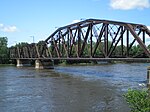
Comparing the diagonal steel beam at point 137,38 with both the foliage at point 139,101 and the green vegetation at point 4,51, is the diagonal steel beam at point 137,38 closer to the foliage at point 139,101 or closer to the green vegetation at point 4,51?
the foliage at point 139,101

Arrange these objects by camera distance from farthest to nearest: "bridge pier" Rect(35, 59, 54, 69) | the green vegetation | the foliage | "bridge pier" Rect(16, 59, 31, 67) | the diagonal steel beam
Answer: the green vegetation
"bridge pier" Rect(16, 59, 31, 67)
"bridge pier" Rect(35, 59, 54, 69)
the diagonal steel beam
the foliage

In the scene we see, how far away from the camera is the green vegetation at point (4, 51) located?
6622 inches

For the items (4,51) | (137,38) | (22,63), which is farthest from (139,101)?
(4,51)

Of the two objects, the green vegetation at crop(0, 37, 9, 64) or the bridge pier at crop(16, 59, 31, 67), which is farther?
the green vegetation at crop(0, 37, 9, 64)

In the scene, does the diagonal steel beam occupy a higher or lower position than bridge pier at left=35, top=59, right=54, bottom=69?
higher

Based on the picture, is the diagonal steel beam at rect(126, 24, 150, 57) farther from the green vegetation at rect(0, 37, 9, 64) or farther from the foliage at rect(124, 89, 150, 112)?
the green vegetation at rect(0, 37, 9, 64)

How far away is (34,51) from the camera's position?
430ft

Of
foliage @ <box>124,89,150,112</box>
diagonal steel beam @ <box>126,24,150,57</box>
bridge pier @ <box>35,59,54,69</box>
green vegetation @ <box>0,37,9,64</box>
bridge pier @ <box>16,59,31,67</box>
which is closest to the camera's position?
foliage @ <box>124,89,150,112</box>

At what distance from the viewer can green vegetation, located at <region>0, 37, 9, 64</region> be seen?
552ft

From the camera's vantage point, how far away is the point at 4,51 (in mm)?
174625

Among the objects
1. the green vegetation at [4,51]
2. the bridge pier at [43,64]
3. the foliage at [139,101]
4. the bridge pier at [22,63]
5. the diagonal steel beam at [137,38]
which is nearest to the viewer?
the foliage at [139,101]

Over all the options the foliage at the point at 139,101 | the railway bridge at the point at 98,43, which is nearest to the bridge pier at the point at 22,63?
the railway bridge at the point at 98,43

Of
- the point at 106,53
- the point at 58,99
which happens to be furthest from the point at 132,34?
the point at 58,99

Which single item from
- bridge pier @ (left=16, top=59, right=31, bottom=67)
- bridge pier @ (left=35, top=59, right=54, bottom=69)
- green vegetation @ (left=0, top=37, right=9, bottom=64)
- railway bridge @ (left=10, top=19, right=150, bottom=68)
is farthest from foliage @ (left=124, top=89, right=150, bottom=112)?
green vegetation @ (left=0, top=37, right=9, bottom=64)
